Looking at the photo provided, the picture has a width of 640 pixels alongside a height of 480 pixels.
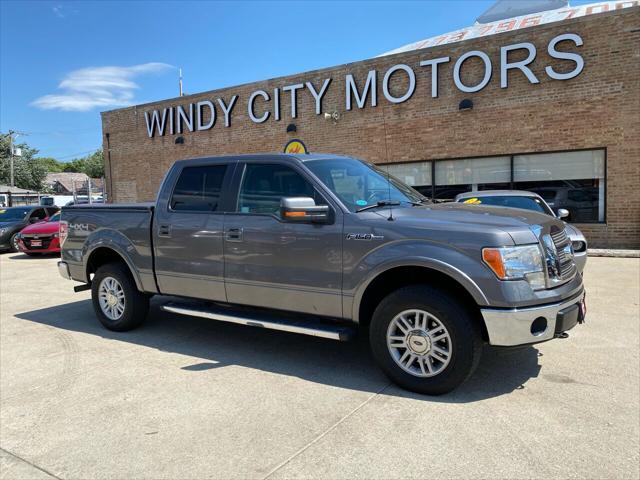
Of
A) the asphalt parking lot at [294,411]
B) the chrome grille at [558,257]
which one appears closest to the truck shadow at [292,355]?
the asphalt parking lot at [294,411]

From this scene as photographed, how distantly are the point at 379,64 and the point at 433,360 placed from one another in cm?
1257

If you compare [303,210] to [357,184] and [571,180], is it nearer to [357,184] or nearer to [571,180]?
[357,184]

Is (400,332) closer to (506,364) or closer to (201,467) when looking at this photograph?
(506,364)

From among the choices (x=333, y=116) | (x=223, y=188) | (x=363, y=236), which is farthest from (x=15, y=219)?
(x=363, y=236)

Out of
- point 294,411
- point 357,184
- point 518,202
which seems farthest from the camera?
point 518,202

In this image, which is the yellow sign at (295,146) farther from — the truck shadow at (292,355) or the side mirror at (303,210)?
the side mirror at (303,210)

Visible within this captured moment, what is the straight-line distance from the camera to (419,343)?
151 inches

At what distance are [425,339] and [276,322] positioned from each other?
4.54ft

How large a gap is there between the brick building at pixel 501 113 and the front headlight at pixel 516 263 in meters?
10.2

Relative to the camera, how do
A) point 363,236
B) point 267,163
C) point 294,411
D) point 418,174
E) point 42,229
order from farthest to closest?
point 418,174 < point 42,229 < point 267,163 < point 363,236 < point 294,411

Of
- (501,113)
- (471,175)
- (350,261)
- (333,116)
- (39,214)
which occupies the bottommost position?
(350,261)

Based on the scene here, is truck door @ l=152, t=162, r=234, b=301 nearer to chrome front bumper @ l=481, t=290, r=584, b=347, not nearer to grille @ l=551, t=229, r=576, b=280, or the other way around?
chrome front bumper @ l=481, t=290, r=584, b=347

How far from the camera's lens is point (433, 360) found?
3842 mm

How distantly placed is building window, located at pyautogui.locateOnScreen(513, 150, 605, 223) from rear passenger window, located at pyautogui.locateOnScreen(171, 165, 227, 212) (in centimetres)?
1007
